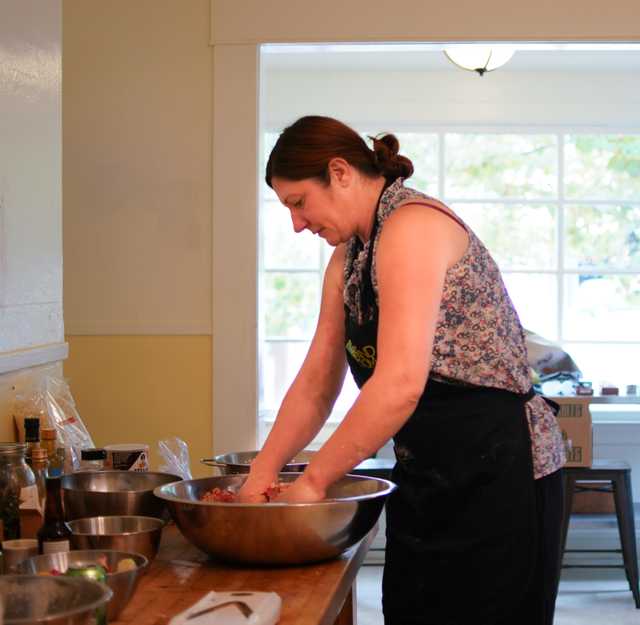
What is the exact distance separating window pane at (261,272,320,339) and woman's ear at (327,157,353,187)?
5.48m

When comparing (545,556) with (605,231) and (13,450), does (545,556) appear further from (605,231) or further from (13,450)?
(605,231)

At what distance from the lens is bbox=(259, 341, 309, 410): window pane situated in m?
7.31

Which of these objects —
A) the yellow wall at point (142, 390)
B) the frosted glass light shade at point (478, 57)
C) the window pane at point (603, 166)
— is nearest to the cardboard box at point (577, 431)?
the yellow wall at point (142, 390)

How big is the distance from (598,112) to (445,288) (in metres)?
5.66

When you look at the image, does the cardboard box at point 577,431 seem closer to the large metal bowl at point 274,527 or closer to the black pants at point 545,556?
the black pants at point 545,556

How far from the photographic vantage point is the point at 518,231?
7305 mm

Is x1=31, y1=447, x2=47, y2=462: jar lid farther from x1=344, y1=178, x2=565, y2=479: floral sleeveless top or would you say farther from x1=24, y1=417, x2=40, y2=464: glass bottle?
x1=344, y1=178, x2=565, y2=479: floral sleeveless top

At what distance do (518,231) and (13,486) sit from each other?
231 inches

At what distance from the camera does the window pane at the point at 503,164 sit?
7.23m

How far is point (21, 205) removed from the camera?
2467 mm

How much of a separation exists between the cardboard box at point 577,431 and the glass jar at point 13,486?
10.6 ft

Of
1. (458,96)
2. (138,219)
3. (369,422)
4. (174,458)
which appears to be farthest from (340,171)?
(458,96)

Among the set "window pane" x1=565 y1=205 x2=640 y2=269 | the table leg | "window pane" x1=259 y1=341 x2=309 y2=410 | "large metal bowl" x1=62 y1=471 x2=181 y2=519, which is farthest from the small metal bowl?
"window pane" x1=565 y1=205 x2=640 y2=269

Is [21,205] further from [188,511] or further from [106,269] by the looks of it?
[106,269]
